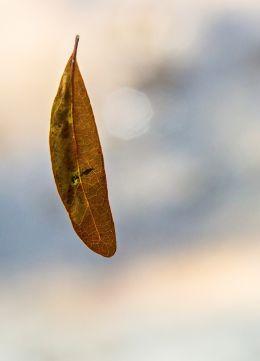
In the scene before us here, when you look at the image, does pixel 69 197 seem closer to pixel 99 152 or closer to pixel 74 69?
pixel 99 152

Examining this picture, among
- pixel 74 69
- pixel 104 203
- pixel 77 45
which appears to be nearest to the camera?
pixel 77 45

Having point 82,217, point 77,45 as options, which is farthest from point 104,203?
point 77,45

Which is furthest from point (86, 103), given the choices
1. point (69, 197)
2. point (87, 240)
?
point (87, 240)

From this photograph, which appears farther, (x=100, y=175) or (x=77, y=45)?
(x=100, y=175)

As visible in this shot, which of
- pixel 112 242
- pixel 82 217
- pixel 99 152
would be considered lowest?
pixel 112 242

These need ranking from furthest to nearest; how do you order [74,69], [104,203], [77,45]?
[104,203] < [74,69] < [77,45]

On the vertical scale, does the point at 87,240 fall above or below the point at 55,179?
below
